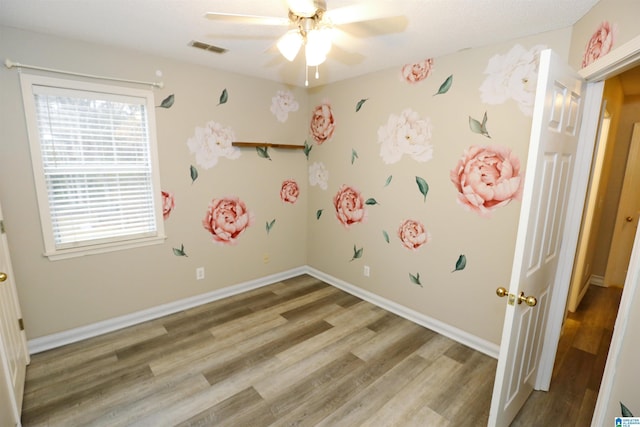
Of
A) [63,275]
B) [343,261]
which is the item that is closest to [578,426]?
[343,261]

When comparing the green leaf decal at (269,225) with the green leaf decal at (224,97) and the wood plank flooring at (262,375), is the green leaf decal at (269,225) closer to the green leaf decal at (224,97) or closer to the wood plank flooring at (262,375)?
the wood plank flooring at (262,375)

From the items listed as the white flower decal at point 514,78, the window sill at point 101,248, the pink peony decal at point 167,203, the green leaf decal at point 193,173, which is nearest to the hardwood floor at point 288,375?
the window sill at point 101,248

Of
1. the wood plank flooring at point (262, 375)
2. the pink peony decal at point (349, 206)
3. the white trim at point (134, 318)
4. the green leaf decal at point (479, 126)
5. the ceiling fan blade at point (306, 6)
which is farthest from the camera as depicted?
the pink peony decal at point (349, 206)

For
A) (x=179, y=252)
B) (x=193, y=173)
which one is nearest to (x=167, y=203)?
(x=193, y=173)

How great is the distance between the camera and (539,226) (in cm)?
147

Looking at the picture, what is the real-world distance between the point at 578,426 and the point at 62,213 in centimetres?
368

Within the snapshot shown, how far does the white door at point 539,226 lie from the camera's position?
1.32 metres

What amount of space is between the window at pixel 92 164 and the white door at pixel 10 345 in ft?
1.15

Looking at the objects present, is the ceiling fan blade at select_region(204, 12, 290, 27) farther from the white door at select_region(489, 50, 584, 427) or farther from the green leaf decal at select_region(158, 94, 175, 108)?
the green leaf decal at select_region(158, 94, 175, 108)

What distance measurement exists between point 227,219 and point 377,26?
222 cm

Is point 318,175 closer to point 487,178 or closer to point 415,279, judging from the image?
point 415,279

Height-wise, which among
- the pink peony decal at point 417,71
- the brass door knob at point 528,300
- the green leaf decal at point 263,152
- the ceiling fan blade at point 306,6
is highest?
the pink peony decal at point 417,71

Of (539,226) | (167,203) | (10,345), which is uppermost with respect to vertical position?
(539,226)

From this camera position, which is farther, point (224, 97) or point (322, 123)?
point (322, 123)
